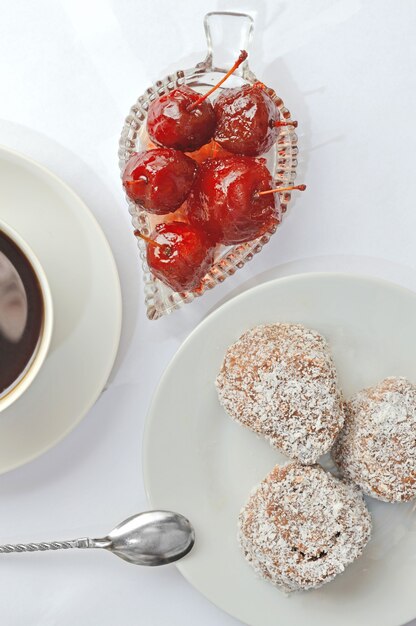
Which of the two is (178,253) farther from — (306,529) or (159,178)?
(306,529)

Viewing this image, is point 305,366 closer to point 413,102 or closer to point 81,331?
point 81,331

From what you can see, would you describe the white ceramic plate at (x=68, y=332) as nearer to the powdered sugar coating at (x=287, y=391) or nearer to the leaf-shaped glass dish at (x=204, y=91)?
the leaf-shaped glass dish at (x=204, y=91)

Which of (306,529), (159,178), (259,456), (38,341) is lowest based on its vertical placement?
(306,529)

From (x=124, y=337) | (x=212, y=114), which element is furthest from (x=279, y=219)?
(x=124, y=337)

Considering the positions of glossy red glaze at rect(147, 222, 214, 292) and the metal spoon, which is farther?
the metal spoon

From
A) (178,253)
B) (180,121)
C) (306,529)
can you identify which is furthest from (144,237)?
(306,529)

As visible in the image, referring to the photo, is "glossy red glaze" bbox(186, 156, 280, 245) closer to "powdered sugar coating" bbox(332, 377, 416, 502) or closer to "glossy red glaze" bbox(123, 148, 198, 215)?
"glossy red glaze" bbox(123, 148, 198, 215)

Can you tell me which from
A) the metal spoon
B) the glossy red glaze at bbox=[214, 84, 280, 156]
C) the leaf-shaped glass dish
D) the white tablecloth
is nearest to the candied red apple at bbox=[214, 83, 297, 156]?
the glossy red glaze at bbox=[214, 84, 280, 156]

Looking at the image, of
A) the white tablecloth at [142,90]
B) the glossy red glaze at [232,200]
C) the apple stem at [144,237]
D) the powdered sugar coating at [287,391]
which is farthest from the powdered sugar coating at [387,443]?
the apple stem at [144,237]
